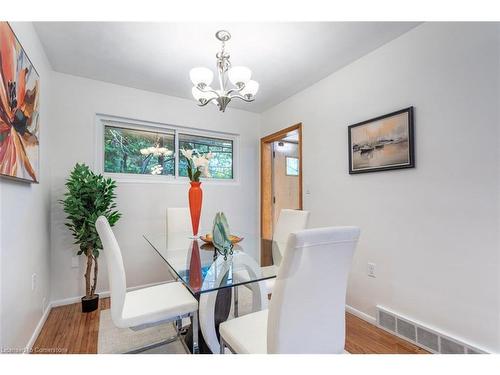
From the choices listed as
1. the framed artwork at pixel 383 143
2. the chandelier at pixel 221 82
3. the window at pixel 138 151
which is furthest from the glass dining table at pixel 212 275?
the window at pixel 138 151

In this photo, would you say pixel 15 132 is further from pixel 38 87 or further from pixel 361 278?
pixel 361 278

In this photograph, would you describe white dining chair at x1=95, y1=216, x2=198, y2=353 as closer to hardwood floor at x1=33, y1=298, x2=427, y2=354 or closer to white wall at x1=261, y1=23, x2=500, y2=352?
hardwood floor at x1=33, y1=298, x2=427, y2=354

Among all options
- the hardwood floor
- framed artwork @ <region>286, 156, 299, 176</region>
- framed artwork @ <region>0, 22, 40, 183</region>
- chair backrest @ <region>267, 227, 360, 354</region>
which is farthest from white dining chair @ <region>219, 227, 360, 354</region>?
framed artwork @ <region>286, 156, 299, 176</region>

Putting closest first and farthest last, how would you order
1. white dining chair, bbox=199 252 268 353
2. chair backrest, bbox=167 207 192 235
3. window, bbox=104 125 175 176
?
white dining chair, bbox=199 252 268 353 → chair backrest, bbox=167 207 192 235 → window, bbox=104 125 175 176

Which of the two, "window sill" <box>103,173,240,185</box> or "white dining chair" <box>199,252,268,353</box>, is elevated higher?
"window sill" <box>103,173,240,185</box>

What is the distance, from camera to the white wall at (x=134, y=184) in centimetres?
255

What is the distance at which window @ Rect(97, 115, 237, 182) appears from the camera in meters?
2.91

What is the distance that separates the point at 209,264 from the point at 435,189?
1665 mm

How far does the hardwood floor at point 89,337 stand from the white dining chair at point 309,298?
96 cm

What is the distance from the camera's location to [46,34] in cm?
198

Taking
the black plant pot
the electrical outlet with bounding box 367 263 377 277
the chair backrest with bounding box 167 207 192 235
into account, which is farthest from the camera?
the chair backrest with bounding box 167 207 192 235

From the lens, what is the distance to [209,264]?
154cm

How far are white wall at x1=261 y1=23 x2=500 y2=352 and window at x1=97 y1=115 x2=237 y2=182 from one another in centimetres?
186
